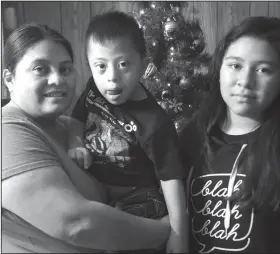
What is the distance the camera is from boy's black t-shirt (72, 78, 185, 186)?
98cm

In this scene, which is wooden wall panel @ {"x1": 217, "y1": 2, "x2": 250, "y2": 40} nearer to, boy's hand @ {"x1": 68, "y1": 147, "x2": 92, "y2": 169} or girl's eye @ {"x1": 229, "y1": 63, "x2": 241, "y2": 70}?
girl's eye @ {"x1": 229, "y1": 63, "x2": 241, "y2": 70}

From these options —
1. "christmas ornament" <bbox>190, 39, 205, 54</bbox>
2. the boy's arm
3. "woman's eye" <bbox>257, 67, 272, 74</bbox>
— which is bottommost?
the boy's arm

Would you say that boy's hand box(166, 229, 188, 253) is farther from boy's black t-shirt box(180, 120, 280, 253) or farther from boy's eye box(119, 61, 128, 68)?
boy's eye box(119, 61, 128, 68)

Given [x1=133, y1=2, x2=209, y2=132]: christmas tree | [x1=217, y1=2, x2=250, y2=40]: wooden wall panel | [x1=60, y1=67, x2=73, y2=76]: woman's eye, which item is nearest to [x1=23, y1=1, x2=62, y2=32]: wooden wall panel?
[x1=60, y1=67, x2=73, y2=76]: woman's eye

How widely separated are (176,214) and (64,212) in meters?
0.28

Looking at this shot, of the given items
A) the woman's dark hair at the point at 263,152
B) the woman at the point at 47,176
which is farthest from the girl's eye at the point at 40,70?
the woman's dark hair at the point at 263,152

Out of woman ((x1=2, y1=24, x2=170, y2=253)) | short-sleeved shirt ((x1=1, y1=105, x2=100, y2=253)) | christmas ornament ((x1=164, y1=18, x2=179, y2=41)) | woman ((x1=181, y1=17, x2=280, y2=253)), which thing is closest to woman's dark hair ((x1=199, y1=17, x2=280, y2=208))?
woman ((x1=181, y1=17, x2=280, y2=253))

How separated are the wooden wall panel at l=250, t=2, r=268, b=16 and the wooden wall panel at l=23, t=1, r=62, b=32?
1.67 feet

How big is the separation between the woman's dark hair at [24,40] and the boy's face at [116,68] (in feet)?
0.26

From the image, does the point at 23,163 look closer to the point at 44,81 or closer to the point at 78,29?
the point at 44,81

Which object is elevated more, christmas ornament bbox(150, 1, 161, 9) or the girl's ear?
christmas ornament bbox(150, 1, 161, 9)

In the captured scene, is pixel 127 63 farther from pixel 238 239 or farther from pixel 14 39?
pixel 238 239

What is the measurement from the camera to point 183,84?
3.34 feet

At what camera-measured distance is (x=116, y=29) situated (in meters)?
Result: 0.96
